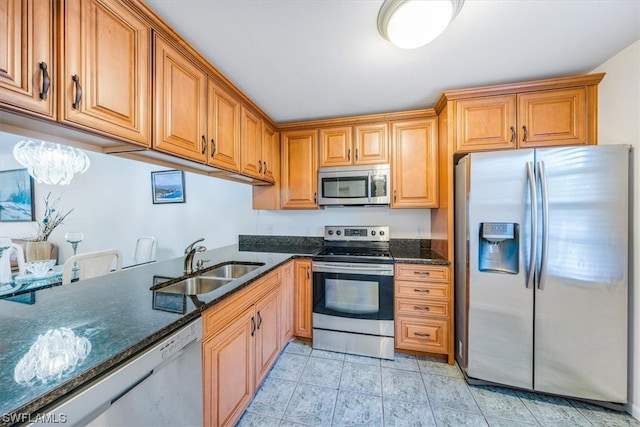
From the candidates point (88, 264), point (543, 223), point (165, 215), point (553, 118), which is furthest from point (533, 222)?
point (165, 215)

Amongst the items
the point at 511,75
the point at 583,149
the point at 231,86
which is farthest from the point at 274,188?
the point at 583,149

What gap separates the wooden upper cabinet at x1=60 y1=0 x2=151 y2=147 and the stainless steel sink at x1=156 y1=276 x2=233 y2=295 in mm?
886

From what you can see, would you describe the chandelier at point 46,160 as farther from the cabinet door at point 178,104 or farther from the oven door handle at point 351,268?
the oven door handle at point 351,268

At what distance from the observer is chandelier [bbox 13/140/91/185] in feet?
7.74

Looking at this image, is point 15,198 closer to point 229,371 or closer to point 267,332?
point 267,332

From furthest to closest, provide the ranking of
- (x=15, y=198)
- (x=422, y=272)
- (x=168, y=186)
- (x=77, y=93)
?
(x=15, y=198) → (x=168, y=186) → (x=422, y=272) → (x=77, y=93)

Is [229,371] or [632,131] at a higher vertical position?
[632,131]

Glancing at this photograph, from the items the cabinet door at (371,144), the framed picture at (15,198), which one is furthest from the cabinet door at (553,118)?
the framed picture at (15,198)

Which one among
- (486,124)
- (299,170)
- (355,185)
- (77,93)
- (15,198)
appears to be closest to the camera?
(77,93)

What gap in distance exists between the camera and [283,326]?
2174 millimetres

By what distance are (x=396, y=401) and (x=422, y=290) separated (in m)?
0.86

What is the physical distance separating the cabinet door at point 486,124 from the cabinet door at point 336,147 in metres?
1.02

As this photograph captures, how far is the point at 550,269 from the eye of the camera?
5.28 feet

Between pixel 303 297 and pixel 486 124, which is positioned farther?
pixel 303 297
